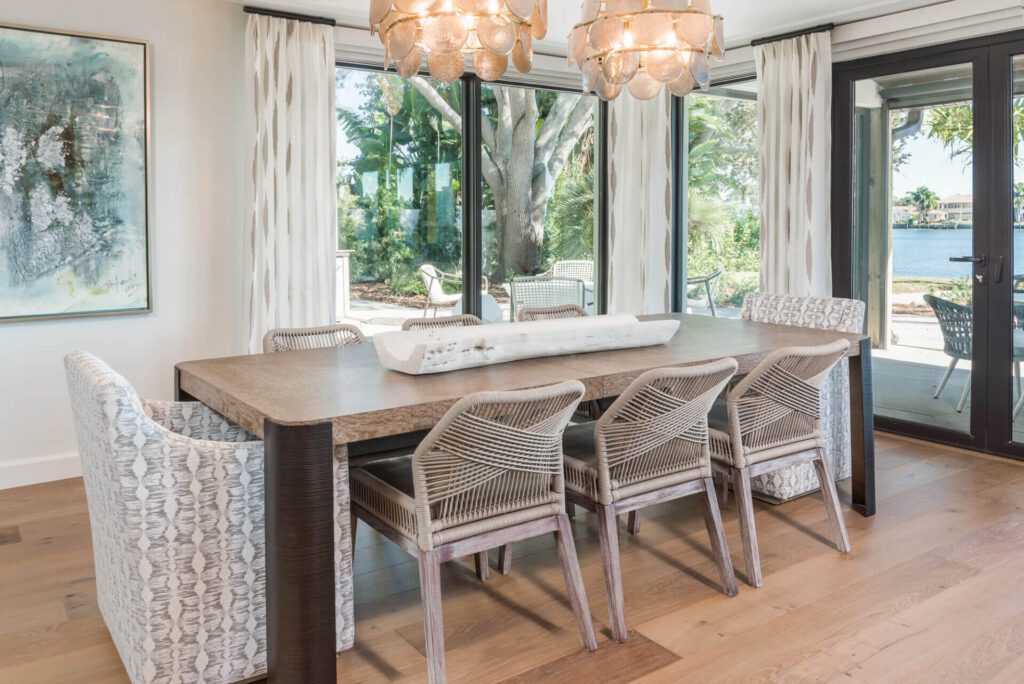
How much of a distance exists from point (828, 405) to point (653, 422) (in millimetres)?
1632

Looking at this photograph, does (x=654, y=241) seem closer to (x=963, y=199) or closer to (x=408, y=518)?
(x=963, y=199)

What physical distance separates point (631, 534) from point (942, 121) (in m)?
2.98

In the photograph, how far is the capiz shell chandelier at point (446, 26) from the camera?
2525 millimetres

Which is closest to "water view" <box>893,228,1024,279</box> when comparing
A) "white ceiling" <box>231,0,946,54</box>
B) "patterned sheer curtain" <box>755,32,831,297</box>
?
"patterned sheer curtain" <box>755,32,831,297</box>

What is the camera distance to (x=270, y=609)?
1959 millimetres

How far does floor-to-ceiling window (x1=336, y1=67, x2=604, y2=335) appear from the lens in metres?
4.96

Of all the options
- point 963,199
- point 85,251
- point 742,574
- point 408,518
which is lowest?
point 742,574

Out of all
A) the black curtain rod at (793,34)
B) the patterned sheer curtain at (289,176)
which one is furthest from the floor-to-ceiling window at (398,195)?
the black curtain rod at (793,34)

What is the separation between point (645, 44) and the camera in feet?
9.39

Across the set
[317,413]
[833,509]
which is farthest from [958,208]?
[317,413]

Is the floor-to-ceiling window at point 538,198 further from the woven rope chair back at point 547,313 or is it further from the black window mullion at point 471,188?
the woven rope chair back at point 547,313

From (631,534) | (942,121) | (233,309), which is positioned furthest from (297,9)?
(942,121)

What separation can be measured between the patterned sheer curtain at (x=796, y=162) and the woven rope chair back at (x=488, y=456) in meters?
2.99

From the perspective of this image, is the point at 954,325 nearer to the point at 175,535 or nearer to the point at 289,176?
the point at 289,176
